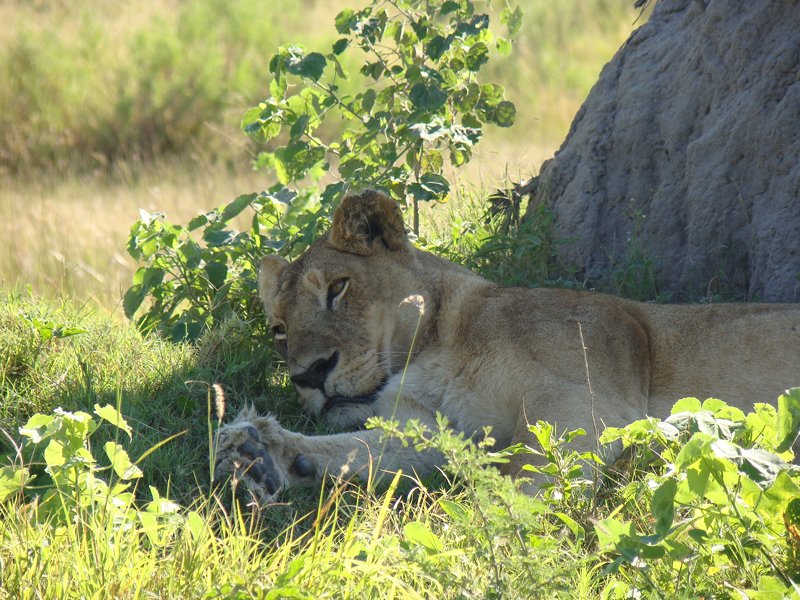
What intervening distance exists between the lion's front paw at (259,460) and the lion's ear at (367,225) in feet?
3.34

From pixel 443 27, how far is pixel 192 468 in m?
2.82

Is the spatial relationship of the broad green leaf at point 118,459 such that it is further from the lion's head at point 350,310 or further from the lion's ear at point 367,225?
the lion's ear at point 367,225

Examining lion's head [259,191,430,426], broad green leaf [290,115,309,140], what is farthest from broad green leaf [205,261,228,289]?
broad green leaf [290,115,309,140]

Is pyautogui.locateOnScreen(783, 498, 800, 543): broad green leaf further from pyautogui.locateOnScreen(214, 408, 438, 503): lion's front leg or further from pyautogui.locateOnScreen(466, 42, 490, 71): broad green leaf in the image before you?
pyautogui.locateOnScreen(466, 42, 490, 71): broad green leaf

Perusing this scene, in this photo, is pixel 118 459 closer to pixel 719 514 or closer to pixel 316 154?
pixel 719 514

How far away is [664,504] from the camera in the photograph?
273 centimetres

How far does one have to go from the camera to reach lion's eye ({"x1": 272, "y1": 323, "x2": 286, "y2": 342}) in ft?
15.6

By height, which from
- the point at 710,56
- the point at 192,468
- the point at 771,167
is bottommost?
the point at 192,468

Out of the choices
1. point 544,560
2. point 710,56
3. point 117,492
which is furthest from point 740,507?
point 710,56

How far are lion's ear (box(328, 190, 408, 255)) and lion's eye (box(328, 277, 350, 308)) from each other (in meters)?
0.17

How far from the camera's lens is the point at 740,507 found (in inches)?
110

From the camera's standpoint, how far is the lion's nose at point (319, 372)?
440cm

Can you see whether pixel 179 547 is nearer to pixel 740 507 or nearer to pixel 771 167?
pixel 740 507

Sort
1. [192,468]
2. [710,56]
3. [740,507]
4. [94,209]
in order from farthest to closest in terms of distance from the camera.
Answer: [94,209], [710,56], [192,468], [740,507]
